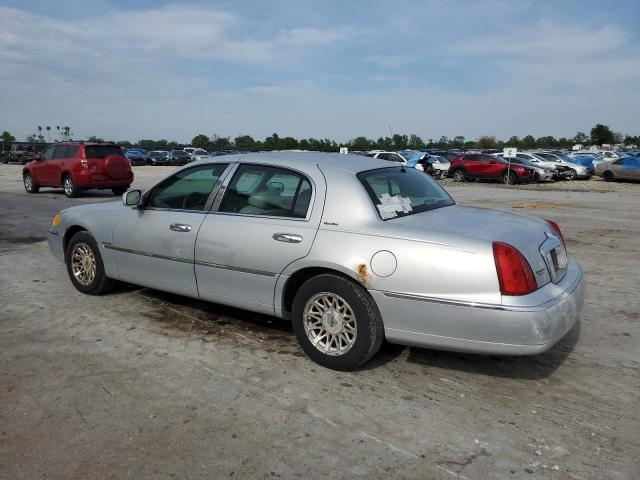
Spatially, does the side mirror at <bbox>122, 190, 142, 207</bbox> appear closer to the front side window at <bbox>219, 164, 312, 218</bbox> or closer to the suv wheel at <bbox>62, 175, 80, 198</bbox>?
the front side window at <bbox>219, 164, 312, 218</bbox>

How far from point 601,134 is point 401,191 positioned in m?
111

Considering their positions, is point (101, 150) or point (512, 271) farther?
point (101, 150)

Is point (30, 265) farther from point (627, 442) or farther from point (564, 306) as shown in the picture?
point (627, 442)

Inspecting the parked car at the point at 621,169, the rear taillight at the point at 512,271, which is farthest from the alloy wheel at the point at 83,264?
the parked car at the point at 621,169

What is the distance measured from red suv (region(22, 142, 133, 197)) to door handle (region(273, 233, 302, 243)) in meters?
14.5

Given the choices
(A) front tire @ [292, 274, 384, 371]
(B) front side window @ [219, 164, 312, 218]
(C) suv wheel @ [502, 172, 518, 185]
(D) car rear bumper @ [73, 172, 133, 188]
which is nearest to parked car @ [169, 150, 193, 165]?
(C) suv wheel @ [502, 172, 518, 185]

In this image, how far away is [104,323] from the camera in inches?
192

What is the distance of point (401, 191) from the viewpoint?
4.37m

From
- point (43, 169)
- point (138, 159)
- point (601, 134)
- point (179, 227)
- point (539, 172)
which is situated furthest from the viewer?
point (601, 134)

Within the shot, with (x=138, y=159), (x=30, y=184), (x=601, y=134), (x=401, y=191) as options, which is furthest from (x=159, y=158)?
(x=601, y=134)

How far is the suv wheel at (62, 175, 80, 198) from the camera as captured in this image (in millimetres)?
17062

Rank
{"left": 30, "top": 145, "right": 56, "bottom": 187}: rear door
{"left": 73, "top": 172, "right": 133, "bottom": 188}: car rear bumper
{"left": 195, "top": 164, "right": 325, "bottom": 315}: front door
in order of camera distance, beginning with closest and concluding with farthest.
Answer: {"left": 195, "top": 164, "right": 325, "bottom": 315}: front door
{"left": 73, "top": 172, "right": 133, "bottom": 188}: car rear bumper
{"left": 30, "top": 145, "right": 56, "bottom": 187}: rear door

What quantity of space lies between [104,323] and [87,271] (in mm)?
960

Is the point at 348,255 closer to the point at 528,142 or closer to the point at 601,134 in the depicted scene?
the point at 601,134
